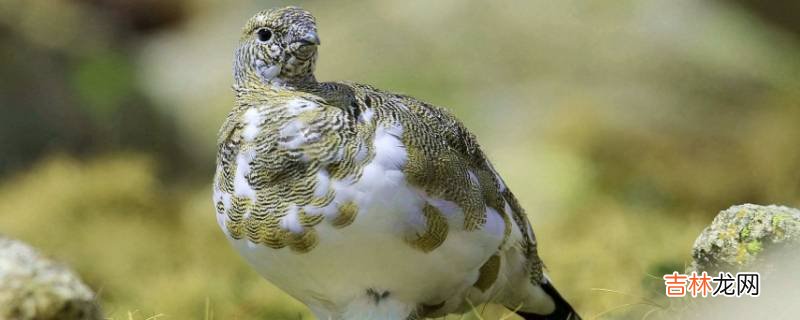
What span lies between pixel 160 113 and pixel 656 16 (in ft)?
10.2

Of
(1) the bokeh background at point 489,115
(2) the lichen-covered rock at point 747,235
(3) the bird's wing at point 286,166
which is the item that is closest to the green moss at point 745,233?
(2) the lichen-covered rock at point 747,235

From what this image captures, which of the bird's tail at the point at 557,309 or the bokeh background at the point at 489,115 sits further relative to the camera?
the bokeh background at the point at 489,115

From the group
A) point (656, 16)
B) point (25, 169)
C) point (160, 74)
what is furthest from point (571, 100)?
point (25, 169)

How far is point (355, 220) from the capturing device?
2.75 meters

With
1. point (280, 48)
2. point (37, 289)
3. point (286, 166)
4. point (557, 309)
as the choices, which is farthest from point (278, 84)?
point (557, 309)

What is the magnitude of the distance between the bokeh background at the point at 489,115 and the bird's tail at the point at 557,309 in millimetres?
1875

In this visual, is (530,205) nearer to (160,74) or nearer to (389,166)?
(160,74)

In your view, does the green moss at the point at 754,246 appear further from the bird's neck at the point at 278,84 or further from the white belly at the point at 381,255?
the bird's neck at the point at 278,84

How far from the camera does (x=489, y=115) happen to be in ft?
20.5

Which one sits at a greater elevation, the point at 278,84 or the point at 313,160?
the point at 278,84

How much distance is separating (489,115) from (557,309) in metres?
2.74

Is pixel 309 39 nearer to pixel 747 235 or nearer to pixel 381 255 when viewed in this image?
pixel 381 255

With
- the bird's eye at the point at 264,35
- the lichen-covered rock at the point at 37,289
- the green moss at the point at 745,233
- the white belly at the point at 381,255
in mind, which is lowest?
the lichen-covered rock at the point at 37,289

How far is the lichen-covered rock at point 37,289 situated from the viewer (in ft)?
7.47
